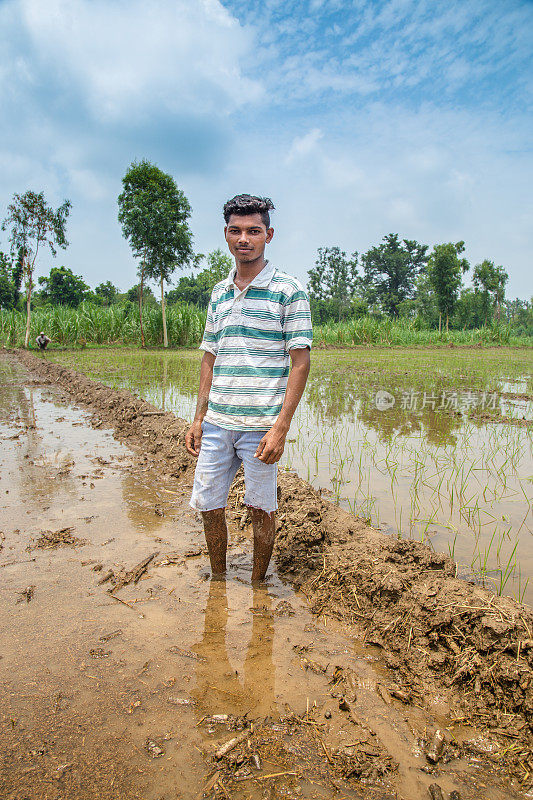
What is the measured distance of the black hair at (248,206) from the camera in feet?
6.60

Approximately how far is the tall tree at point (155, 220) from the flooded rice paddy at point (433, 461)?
13111 mm

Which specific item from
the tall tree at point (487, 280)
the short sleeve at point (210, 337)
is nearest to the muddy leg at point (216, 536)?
the short sleeve at point (210, 337)

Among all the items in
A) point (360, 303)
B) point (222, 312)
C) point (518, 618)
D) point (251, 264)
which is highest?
point (360, 303)

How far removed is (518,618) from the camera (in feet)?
5.66

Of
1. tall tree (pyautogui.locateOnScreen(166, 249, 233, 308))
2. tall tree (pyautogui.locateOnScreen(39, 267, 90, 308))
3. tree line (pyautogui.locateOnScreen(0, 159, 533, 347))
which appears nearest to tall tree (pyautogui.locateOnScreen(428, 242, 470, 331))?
tree line (pyautogui.locateOnScreen(0, 159, 533, 347))

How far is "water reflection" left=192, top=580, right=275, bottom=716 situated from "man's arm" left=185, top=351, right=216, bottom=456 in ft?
2.36

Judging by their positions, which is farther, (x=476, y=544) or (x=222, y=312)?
(x=476, y=544)

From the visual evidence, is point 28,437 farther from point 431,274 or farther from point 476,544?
point 431,274

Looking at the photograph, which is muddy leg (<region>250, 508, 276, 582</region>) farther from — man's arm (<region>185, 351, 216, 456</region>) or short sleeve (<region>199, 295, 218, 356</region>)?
short sleeve (<region>199, 295, 218, 356</region>)

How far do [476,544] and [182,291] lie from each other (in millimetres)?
53810

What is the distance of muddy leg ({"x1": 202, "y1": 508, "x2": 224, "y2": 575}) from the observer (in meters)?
2.24

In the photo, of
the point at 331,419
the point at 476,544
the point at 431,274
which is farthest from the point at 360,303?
the point at 476,544

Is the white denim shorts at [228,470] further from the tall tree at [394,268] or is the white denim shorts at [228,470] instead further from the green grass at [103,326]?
the tall tree at [394,268]

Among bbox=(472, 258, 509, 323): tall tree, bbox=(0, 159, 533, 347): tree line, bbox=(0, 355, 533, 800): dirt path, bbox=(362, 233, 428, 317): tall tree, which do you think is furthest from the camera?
bbox=(362, 233, 428, 317): tall tree
